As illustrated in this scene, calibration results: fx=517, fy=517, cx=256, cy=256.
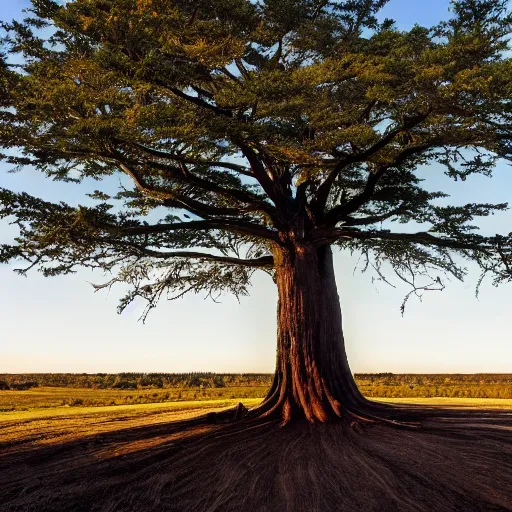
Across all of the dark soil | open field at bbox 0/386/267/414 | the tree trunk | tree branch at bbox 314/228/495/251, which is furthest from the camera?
open field at bbox 0/386/267/414

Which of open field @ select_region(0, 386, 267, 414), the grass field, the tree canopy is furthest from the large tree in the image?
open field @ select_region(0, 386, 267, 414)

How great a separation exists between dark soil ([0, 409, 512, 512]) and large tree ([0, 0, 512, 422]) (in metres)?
1.76

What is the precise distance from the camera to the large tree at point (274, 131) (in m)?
8.71

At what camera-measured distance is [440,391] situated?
26.3 m

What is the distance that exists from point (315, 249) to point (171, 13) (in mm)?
6339

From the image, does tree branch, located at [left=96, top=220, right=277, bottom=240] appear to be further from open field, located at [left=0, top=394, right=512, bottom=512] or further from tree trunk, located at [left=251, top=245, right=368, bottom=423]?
open field, located at [left=0, top=394, right=512, bottom=512]

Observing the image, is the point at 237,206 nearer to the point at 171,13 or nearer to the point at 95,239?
the point at 95,239

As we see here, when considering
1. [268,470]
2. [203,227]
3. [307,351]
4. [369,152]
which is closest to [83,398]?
[203,227]

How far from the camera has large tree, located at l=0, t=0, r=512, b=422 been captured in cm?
871

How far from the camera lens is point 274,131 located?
9.57 meters

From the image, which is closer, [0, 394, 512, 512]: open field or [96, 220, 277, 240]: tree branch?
[0, 394, 512, 512]: open field

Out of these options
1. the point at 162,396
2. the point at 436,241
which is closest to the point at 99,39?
the point at 436,241

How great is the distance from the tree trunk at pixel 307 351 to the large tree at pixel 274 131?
0.13ft

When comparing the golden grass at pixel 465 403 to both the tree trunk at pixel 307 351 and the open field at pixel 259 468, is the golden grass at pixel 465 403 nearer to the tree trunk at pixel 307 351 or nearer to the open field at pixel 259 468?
the open field at pixel 259 468
